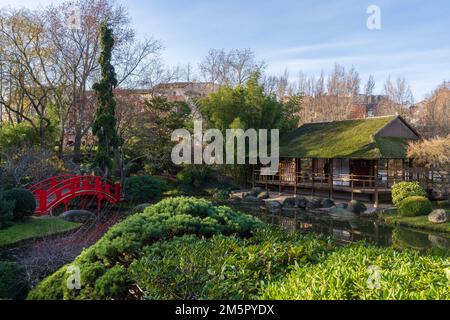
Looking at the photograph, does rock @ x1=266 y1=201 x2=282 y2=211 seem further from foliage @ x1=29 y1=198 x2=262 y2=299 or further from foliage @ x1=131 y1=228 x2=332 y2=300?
foliage @ x1=131 y1=228 x2=332 y2=300

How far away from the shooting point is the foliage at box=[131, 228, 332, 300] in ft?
12.8

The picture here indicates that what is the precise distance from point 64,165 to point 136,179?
13.3 ft

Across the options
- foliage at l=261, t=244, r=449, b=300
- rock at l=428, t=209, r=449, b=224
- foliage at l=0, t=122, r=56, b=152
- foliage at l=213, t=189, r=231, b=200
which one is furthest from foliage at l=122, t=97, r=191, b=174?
foliage at l=261, t=244, r=449, b=300

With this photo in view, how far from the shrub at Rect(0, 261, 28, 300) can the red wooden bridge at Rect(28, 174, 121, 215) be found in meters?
7.26

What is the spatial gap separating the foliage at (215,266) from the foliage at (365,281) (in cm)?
31

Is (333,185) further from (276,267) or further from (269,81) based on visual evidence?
(269,81)

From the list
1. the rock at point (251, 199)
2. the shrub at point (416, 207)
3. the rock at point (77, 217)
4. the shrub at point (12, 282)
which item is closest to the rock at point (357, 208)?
the shrub at point (416, 207)

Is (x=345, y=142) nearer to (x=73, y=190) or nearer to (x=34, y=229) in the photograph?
(x=73, y=190)

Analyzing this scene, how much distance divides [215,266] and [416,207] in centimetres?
1150

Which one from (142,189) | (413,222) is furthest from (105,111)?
(413,222)

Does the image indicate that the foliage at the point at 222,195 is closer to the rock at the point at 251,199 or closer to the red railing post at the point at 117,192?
the rock at the point at 251,199

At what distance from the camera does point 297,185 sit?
1972 centimetres

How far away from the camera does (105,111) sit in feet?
58.7
